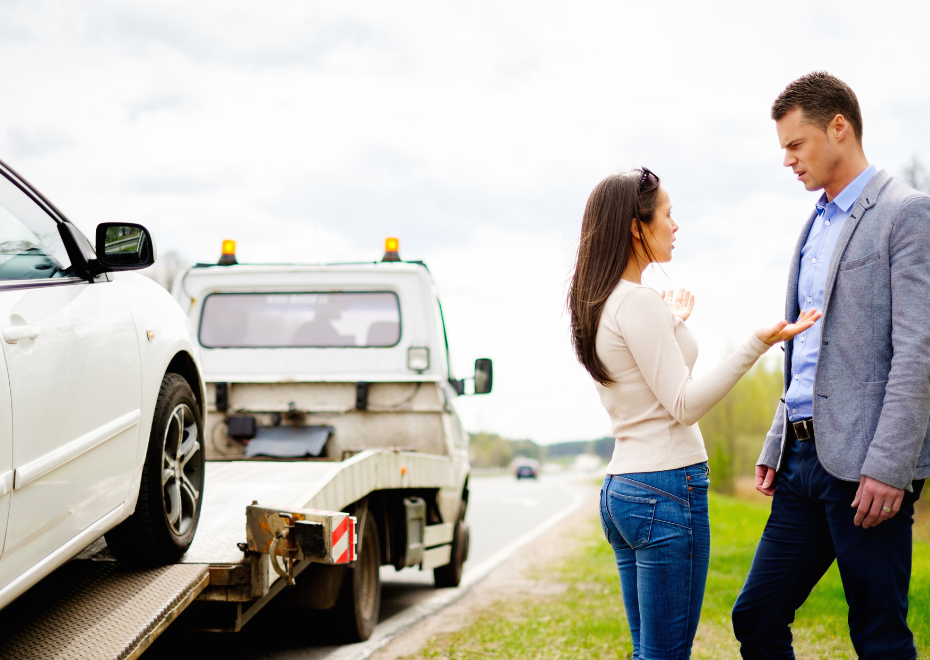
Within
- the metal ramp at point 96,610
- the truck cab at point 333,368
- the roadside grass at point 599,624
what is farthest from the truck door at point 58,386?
the truck cab at point 333,368

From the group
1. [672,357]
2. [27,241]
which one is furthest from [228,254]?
[672,357]

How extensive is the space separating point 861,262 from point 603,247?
2.56 feet

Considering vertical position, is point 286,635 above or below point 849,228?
below

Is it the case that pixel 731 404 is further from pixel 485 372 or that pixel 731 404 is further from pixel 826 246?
pixel 826 246

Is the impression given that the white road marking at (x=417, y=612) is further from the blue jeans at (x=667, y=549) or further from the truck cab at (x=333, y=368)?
the blue jeans at (x=667, y=549)

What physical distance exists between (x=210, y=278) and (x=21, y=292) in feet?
18.5

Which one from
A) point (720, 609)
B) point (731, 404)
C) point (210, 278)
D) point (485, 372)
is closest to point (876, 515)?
point (720, 609)

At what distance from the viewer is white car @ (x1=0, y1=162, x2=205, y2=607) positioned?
250cm

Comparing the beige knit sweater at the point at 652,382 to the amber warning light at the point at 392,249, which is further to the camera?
the amber warning light at the point at 392,249

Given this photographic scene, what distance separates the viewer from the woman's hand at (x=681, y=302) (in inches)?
121

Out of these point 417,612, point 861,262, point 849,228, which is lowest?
point 417,612

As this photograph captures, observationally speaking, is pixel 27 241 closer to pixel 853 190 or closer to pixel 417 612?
pixel 853 190

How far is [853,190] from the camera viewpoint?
2.95 m

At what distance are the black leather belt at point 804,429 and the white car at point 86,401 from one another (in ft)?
7.33
